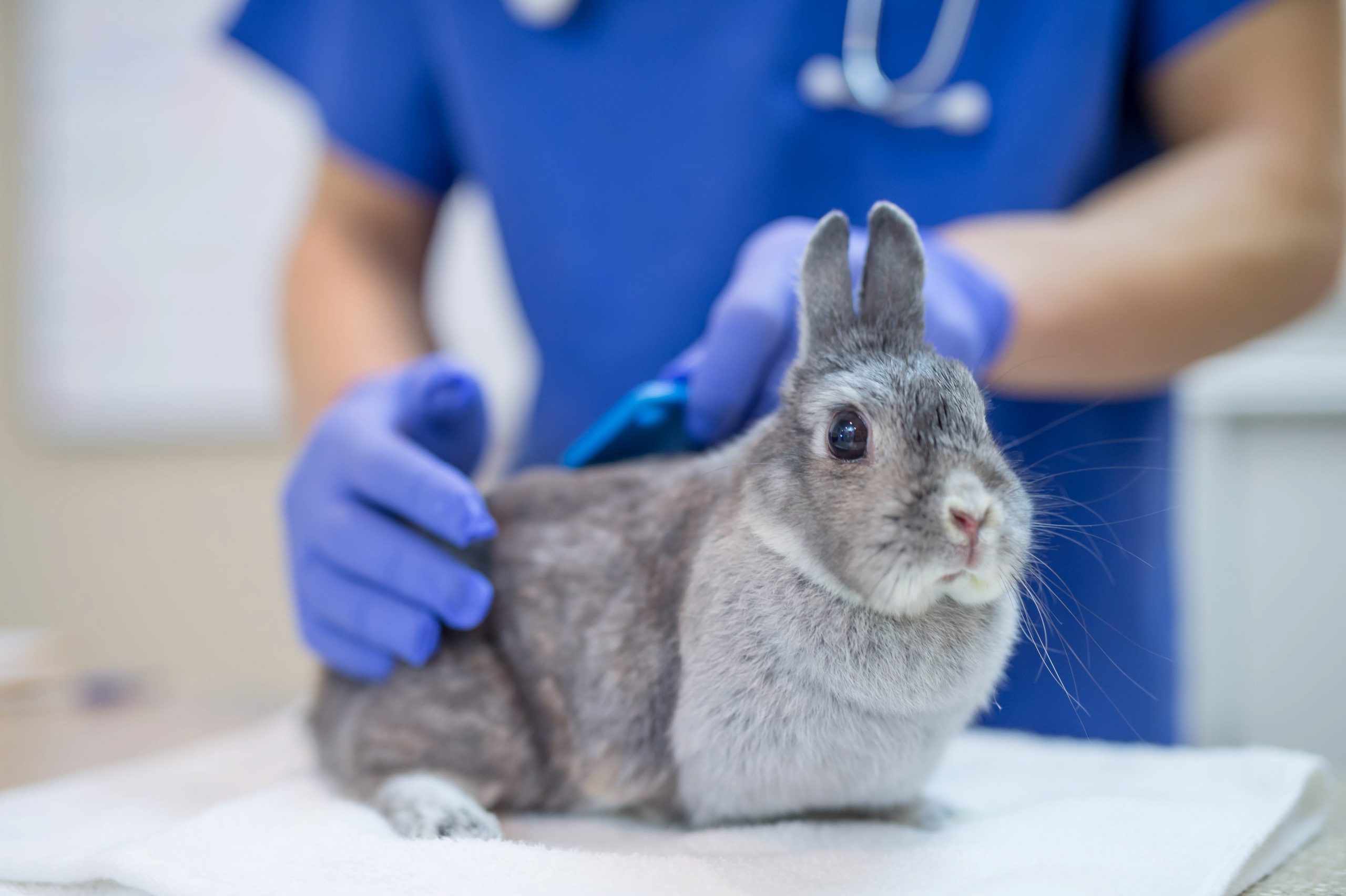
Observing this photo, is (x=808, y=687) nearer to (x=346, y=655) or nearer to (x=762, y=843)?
(x=762, y=843)

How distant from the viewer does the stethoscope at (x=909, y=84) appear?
170 centimetres

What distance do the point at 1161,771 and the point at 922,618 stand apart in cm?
67

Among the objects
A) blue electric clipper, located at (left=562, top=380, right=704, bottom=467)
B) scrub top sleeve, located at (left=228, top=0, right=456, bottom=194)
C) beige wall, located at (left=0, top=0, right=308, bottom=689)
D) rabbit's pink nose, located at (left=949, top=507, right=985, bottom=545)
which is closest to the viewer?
rabbit's pink nose, located at (left=949, top=507, right=985, bottom=545)

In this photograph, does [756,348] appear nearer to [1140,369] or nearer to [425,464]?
[425,464]

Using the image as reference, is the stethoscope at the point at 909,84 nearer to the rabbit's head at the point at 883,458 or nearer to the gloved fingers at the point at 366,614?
the rabbit's head at the point at 883,458

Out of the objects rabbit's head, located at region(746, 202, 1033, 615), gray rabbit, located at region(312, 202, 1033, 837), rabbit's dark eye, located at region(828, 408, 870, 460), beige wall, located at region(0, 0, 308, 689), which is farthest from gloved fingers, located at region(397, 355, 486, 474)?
beige wall, located at region(0, 0, 308, 689)

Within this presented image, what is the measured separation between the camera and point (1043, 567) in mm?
919

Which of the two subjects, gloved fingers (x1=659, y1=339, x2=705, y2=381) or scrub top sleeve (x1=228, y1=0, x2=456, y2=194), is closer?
gloved fingers (x1=659, y1=339, x2=705, y2=381)

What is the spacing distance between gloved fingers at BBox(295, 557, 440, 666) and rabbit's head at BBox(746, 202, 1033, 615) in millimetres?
540

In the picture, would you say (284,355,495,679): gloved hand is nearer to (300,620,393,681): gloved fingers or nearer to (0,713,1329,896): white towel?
(300,620,393,681): gloved fingers

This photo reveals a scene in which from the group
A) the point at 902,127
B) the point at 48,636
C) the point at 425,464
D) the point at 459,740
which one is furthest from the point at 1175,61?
the point at 48,636

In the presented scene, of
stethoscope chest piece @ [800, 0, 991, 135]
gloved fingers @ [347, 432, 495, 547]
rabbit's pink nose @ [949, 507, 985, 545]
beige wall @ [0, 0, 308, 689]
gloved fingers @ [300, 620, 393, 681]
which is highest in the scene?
stethoscope chest piece @ [800, 0, 991, 135]

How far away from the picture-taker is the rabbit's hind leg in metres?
1.26

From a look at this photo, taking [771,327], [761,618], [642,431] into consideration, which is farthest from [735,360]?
[761,618]
